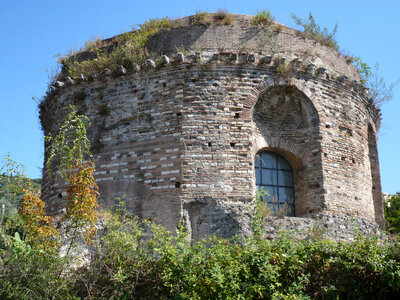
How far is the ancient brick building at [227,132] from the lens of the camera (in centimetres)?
1044

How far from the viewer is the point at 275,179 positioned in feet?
37.9

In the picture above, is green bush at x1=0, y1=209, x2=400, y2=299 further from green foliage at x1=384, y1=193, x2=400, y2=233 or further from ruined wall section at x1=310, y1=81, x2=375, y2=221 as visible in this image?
green foliage at x1=384, y1=193, x2=400, y2=233

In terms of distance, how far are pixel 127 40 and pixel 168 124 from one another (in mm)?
2791

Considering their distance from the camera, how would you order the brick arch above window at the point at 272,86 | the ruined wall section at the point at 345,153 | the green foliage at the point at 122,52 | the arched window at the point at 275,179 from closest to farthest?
the brick arch above window at the point at 272,86, the ruined wall section at the point at 345,153, the arched window at the point at 275,179, the green foliage at the point at 122,52

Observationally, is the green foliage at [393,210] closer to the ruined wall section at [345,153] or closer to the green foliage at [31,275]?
the ruined wall section at [345,153]

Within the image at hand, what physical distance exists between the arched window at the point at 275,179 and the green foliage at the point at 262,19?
3139 millimetres

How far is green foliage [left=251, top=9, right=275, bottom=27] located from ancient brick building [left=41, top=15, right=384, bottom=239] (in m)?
0.15

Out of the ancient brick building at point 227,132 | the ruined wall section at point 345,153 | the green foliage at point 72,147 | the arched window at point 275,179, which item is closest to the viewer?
the green foliage at point 72,147

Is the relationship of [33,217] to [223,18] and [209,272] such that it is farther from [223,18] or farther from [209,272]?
[223,18]

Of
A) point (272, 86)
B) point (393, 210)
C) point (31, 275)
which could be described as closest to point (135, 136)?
point (272, 86)

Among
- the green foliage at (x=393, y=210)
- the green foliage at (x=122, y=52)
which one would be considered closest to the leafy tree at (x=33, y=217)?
the green foliage at (x=122, y=52)

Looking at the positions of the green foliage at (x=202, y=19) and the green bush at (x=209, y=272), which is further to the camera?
the green foliage at (x=202, y=19)

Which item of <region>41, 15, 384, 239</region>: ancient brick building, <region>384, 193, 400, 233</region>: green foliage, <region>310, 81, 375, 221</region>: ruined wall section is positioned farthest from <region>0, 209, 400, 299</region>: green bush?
<region>384, 193, 400, 233</region>: green foliage

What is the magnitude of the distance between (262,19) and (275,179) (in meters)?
3.91
